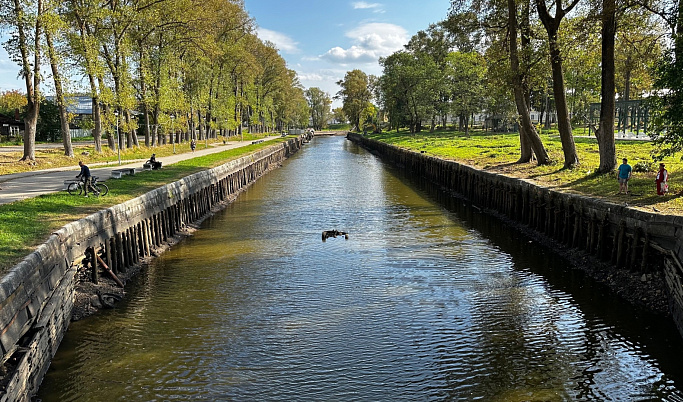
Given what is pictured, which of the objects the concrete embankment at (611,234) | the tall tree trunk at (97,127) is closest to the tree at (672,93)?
the concrete embankment at (611,234)

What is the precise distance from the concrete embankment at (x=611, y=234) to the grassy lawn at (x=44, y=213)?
15.6m

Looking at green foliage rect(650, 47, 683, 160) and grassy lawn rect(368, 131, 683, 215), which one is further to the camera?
grassy lawn rect(368, 131, 683, 215)

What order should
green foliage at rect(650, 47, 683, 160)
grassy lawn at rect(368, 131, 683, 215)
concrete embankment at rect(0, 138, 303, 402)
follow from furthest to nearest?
grassy lawn at rect(368, 131, 683, 215)
green foliage at rect(650, 47, 683, 160)
concrete embankment at rect(0, 138, 303, 402)

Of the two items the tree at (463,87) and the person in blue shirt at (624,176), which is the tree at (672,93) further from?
the tree at (463,87)

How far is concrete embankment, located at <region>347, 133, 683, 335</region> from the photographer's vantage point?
14359 millimetres

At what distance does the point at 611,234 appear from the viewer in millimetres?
17719

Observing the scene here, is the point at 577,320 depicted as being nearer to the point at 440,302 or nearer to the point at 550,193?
the point at 440,302

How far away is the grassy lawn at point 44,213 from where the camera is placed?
42.1 ft

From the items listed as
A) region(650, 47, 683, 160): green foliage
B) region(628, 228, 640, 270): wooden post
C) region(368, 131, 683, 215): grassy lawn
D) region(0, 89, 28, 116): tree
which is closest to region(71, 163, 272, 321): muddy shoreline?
region(628, 228, 640, 270): wooden post

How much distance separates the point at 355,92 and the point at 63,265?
151 m

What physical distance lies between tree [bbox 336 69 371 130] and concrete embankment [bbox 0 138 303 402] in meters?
135

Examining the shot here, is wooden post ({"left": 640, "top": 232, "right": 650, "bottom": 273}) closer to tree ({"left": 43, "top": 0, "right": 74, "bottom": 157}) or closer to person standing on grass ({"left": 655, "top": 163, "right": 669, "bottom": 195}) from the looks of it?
person standing on grass ({"left": 655, "top": 163, "right": 669, "bottom": 195})

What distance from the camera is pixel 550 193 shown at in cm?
2264

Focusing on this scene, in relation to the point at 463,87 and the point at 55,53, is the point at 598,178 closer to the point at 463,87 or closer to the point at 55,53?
the point at 55,53
